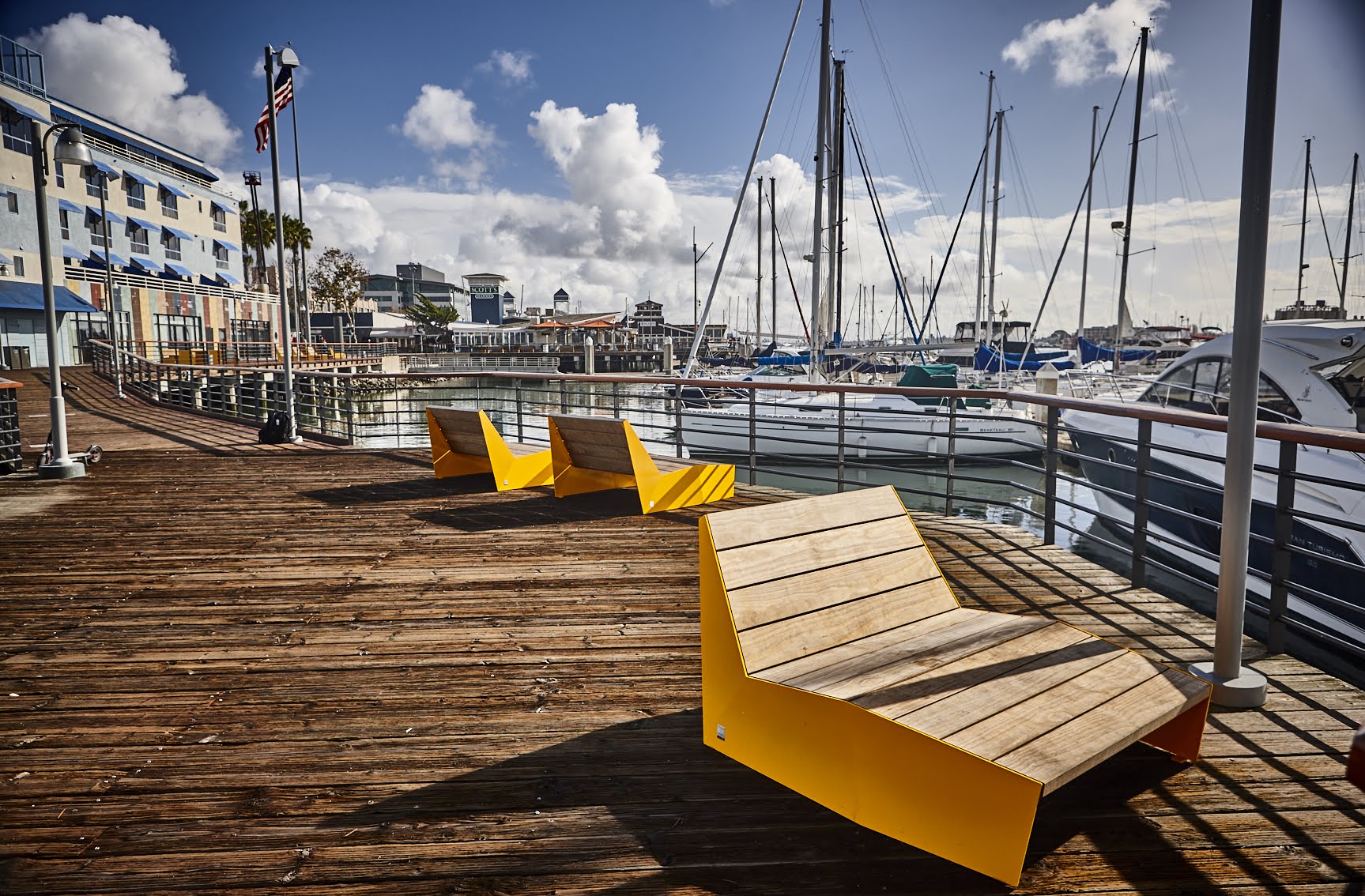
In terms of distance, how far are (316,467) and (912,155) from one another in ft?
59.7

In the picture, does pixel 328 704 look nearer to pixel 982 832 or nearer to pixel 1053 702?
pixel 982 832

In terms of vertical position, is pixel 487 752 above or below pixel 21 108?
below

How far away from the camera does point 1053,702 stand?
88.3 inches

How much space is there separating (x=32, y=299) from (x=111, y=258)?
24.0 feet

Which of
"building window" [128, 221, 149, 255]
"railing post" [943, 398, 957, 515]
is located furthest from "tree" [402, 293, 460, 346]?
"railing post" [943, 398, 957, 515]

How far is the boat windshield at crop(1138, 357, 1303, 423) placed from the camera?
294 inches

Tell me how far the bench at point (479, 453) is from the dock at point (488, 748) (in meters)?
1.95

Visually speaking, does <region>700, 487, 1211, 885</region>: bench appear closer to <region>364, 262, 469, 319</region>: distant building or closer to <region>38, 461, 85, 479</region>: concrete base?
<region>38, 461, 85, 479</region>: concrete base

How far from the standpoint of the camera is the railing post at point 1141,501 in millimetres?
4273

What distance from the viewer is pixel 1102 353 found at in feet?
91.9

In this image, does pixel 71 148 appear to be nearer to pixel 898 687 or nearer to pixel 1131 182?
pixel 898 687

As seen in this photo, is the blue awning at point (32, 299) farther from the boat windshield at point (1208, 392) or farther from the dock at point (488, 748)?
the boat windshield at point (1208, 392)

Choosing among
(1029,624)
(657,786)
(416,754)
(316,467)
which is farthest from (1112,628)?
(316,467)

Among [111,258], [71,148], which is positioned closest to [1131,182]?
[71,148]
